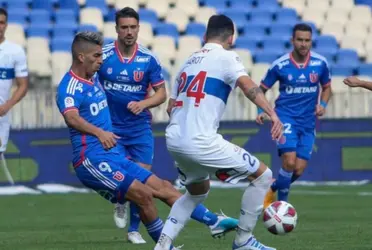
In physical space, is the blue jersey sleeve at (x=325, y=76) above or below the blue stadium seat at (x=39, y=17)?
above

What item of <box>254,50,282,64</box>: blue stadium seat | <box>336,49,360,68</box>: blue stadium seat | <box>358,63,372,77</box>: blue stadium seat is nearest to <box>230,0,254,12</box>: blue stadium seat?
<box>254,50,282,64</box>: blue stadium seat

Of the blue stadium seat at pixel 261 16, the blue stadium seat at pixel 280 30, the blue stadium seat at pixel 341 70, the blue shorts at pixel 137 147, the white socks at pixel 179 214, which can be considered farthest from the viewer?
the blue stadium seat at pixel 261 16

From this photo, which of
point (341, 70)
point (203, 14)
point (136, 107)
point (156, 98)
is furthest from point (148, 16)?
point (136, 107)

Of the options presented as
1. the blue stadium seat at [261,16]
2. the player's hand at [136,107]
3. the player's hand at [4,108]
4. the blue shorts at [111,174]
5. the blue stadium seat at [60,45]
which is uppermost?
the player's hand at [136,107]

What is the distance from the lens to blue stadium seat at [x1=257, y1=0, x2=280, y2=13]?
27609mm

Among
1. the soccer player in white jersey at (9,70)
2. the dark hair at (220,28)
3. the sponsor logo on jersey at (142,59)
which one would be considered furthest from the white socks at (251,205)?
the soccer player in white jersey at (9,70)

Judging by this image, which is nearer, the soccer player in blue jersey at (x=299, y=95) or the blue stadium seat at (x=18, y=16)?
the soccer player in blue jersey at (x=299, y=95)

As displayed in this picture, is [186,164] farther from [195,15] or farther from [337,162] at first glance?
[195,15]

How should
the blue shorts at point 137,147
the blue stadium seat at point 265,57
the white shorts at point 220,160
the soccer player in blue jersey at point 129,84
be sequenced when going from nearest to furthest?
the white shorts at point 220,160 < the soccer player in blue jersey at point 129,84 < the blue shorts at point 137,147 < the blue stadium seat at point 265,57

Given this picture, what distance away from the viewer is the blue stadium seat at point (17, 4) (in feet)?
86.6

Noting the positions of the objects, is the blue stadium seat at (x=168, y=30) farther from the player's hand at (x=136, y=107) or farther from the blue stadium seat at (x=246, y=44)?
the player's hand at (x=136, y=107)

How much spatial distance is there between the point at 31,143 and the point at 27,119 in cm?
49

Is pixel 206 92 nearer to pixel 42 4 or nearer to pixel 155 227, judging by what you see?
pixel 155 227

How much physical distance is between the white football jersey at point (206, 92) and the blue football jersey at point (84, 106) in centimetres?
80
